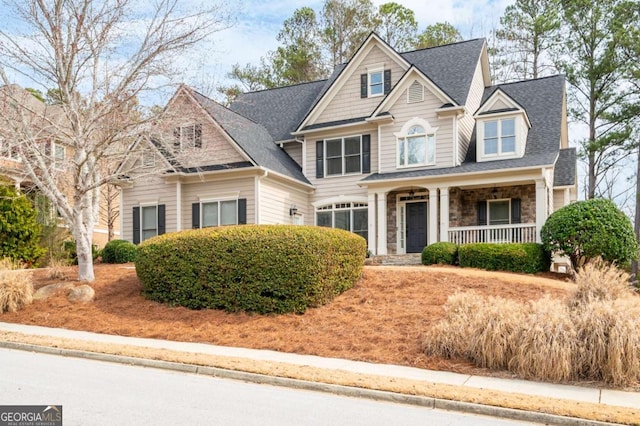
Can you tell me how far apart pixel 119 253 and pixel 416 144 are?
38.1 ft

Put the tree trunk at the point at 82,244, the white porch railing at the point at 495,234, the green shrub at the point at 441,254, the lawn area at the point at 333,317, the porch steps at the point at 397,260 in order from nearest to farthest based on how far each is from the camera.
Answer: the lawn area at the point at 333,317, the tree trunk at the point at 82,244, the green shrub at the point at 441,254, the white porch railing at the point at 495,234, the porch steps at the point at 397,260

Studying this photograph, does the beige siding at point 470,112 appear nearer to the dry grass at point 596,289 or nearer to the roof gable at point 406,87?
the roof gable at point 406,87

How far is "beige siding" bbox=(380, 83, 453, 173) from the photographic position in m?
20.9

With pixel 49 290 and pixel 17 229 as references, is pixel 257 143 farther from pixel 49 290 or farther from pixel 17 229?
pixel 49 290

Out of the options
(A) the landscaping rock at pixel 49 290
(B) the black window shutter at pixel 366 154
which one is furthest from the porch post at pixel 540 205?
(A) the landscaping rock at pixel 49 290

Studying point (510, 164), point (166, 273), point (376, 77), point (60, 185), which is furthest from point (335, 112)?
point (166, 273)

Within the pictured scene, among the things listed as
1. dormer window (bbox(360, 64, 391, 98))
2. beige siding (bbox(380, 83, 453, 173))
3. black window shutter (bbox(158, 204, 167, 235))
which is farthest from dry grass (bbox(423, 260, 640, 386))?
black window shutter (bbox(158, 204, 167, 235))

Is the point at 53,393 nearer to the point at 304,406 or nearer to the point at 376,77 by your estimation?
the point at 304,406

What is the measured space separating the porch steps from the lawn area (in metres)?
3.93

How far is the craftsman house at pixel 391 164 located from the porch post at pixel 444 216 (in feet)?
0.13

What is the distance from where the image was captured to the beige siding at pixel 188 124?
49.1 ft

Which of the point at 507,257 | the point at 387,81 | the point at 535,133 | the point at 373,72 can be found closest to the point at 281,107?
the point at 373,72

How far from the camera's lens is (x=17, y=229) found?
68.0 ft

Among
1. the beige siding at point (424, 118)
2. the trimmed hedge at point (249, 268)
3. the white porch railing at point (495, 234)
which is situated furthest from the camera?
the beige siding at point (424, 118)
